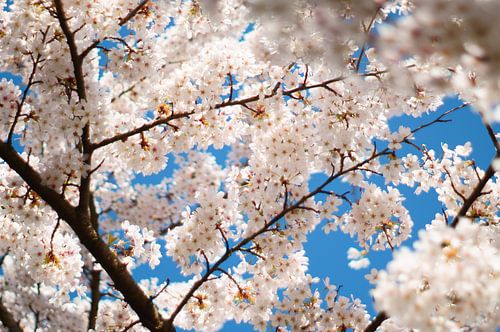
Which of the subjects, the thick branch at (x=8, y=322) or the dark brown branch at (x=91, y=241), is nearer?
the dark brown branch at (x=91, y=241)

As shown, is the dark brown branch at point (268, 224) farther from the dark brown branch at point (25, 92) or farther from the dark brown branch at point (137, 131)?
the dark brown branch at point (25, 92)

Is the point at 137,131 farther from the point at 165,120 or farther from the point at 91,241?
the point at 91,241

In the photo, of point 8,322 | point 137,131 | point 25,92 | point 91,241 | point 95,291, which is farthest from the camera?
point 95,291

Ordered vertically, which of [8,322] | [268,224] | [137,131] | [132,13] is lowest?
[268,224]

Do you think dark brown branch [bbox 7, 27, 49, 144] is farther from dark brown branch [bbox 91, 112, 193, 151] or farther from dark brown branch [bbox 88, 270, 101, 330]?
dark brown branch [bbox 88, 270, 101, 330]

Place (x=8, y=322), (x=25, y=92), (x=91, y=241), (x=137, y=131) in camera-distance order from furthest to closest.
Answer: (x=8, y=322) < (x=137, y=131) < (x=91, y=241) < (x=25, y=92)

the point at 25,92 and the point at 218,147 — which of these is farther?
the point at 218,147

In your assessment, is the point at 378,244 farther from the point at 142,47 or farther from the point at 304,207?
the point at 142,47

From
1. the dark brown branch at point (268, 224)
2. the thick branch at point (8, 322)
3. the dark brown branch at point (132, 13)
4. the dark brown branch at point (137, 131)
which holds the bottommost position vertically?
the dark brown branch at point (268, 224)

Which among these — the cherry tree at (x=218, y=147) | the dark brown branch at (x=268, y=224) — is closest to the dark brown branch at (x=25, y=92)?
the cherry tree at (x=218, y=147)

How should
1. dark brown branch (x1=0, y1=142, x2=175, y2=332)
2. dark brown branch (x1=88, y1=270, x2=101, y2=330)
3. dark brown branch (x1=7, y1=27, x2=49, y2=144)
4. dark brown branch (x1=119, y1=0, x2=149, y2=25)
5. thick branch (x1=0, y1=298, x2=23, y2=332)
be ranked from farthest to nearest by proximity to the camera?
1. dark brown branch (x1=88, y1=270, x2=101, y2=330)
2. thick branch (x1=0, y1=298, x2=23, y2=332)
3. dark brown branch (x1=119, y1=0, x2=149, y2=25)
4. dark brown branch (x1=0, y1=142, x2=175, y2=332)
5. dark brown branch (x1=7, y1=27, x2=49, y2=144)

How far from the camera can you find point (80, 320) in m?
10.0

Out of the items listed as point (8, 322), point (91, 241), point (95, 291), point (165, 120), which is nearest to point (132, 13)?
point (165, 120)

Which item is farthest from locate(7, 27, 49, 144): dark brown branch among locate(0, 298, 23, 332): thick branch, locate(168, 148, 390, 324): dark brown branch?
locate(0, 298, 23, 332): thick branch
